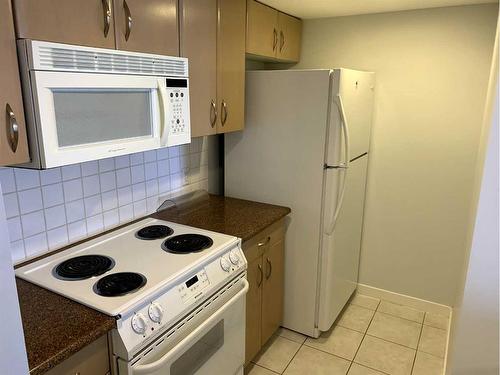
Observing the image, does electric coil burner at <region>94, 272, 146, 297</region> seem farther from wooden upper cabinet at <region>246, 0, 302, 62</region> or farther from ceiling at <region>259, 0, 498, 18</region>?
ceiling at <region>259, 0, 498, 18</region>

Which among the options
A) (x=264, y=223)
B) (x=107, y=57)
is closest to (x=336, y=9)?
(x=264, y=223)

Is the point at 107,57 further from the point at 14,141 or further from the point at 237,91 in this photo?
the point at 237,91

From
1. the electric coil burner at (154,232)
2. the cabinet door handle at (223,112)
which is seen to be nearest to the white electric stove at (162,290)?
the electric coil burner at (154,232)

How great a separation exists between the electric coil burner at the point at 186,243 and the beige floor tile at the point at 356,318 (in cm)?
149

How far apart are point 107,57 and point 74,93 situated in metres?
0.19

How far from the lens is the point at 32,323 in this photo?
122 cm

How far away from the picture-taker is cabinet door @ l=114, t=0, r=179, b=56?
147 cm

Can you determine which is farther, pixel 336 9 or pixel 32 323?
pixel 336 9

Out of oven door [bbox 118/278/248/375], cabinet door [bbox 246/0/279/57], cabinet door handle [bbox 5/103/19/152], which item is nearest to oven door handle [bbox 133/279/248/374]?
oven door [bbox 118/278/248/375]

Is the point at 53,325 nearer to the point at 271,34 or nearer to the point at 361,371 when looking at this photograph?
the point at 361,371

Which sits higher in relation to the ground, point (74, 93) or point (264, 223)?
point (74, 93)

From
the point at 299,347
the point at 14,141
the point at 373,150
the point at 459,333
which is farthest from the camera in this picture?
the point at 373,150

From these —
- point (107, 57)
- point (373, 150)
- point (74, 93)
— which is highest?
point (107, 57)

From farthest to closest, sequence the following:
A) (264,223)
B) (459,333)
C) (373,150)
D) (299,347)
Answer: (373,150) < (299,347) < (264,223) < (459,333)
